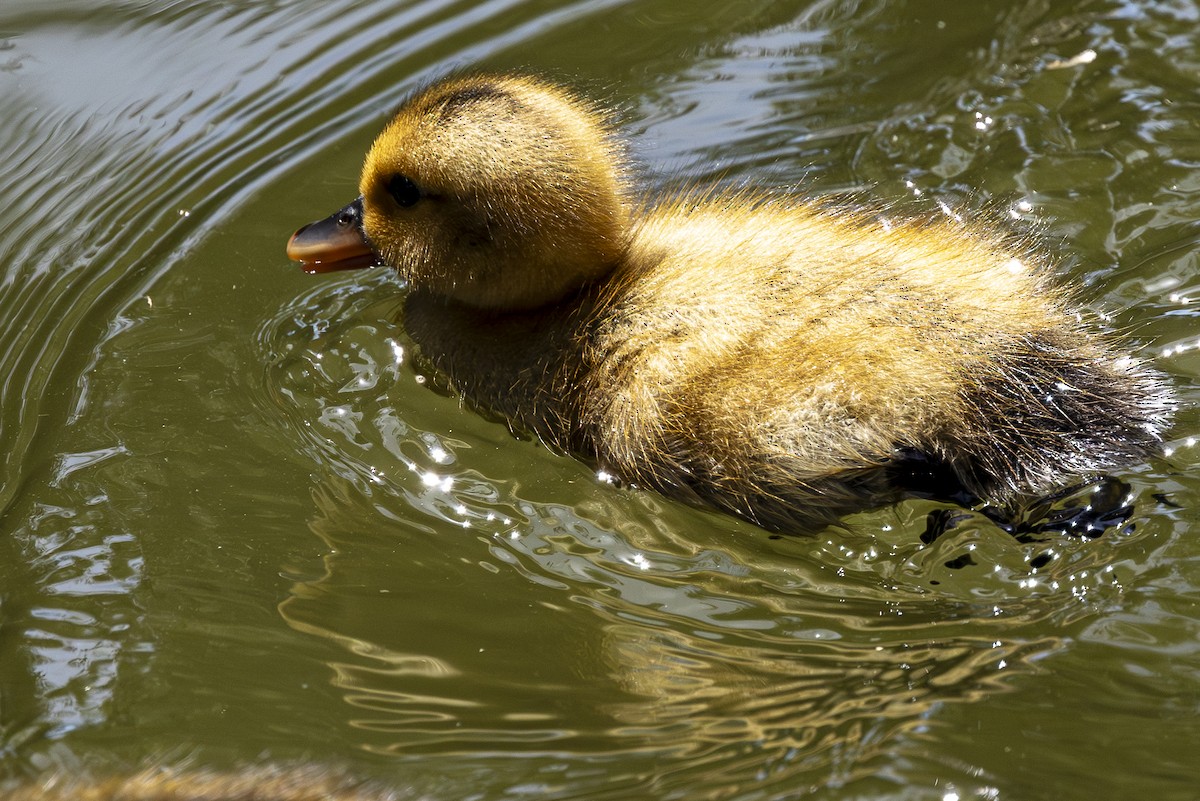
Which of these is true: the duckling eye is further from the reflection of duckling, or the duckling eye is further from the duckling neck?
the reflection of duckling

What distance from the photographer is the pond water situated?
2.19 m

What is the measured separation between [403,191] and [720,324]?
35.5 inches

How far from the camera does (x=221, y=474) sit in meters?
2.90

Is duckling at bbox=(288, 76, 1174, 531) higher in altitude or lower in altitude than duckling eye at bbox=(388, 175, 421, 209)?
lower

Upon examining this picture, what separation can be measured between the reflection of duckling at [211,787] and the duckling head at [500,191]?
1266 millimetres

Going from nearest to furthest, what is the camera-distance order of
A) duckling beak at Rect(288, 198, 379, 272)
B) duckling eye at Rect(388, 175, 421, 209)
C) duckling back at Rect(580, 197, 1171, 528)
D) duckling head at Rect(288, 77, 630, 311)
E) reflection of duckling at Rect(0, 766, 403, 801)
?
reflection of duckling at Rect(0, 766, 403, 801) → duckling back at Rect(580, 197, 1171, 528) → duckling head at Rect(288, 77, 630, 311) → duckling eye at Rect(388, 175, 421, 209) → duckling beak at Rect(288, 198, 379, 272)

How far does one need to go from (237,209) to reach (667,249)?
1.54 metres

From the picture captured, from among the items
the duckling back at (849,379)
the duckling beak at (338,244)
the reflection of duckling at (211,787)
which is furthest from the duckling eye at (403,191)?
the reflection of duckling at (211,787)

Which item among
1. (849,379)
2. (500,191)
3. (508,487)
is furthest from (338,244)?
(849,379)

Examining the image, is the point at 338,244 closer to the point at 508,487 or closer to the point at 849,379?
the point at 508,487

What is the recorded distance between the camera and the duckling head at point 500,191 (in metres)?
2.87

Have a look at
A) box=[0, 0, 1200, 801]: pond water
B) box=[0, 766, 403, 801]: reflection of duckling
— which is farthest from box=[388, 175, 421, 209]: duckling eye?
box=[0, 766, 403, 801]: reflection of duckling

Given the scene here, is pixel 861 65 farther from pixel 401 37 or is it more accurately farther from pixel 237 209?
pixel 237 209

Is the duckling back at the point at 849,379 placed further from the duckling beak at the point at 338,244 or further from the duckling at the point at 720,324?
the duckling beak at the point at 338,244
